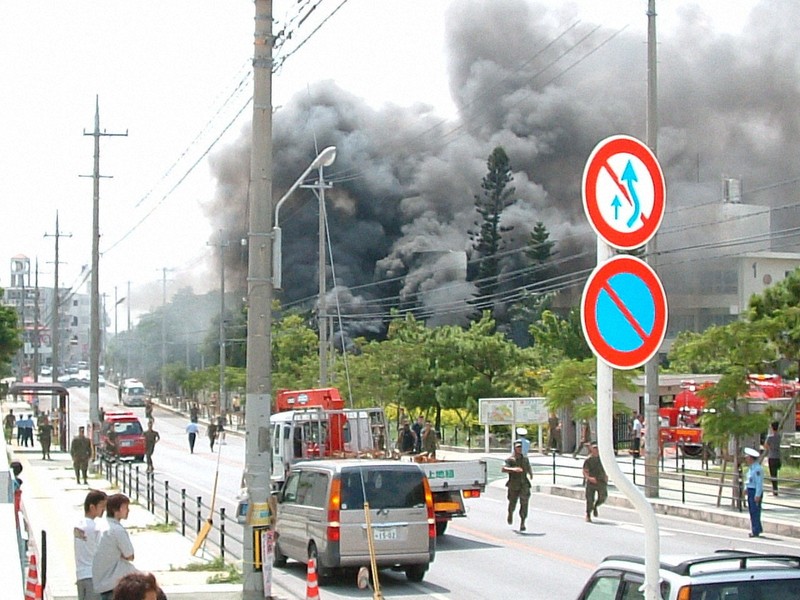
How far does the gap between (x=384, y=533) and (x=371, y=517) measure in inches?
10.3

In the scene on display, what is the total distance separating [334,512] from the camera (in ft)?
48.1

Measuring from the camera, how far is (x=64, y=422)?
46156 millimetres

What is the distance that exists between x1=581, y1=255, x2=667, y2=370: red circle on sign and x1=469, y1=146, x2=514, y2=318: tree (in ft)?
312

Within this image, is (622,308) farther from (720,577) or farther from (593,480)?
(593,480)

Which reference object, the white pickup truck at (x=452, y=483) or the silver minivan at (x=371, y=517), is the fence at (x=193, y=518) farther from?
the white pickup truck at (x=452, y=483)

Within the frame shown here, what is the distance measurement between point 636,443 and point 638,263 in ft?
106

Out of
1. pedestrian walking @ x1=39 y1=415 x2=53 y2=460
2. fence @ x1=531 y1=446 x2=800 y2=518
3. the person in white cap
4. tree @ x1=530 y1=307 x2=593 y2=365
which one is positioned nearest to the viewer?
the person in white cap

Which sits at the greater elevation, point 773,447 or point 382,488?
point 382,488

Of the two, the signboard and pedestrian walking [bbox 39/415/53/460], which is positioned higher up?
the signboard

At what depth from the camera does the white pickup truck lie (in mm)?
18812

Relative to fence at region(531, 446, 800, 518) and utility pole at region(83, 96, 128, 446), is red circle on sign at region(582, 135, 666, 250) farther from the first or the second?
utility pole at region(83, 96, 128, 446)

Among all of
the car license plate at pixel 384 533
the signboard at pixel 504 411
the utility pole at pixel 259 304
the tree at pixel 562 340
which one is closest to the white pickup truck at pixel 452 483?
the car license plate at pixel 384 533

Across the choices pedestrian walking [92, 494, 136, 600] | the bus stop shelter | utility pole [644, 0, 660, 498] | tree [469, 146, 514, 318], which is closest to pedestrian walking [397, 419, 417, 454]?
utility pole [644, 0, 660, 498]

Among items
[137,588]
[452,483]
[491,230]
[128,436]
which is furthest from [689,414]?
[491,230]
